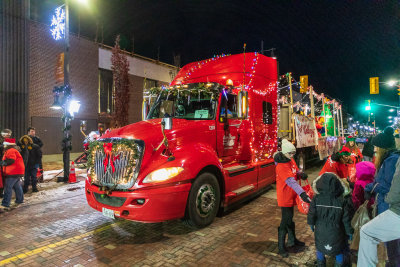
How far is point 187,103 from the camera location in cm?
605

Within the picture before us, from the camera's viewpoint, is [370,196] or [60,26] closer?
[370,196]

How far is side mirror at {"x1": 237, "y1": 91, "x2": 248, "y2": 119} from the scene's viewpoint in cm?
554

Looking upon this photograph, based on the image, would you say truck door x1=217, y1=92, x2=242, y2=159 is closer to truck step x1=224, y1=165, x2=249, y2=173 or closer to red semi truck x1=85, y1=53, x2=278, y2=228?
red semi truck x1=85, y1=53, x2=278, y2=228

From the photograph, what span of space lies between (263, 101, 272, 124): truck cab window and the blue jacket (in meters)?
4.31

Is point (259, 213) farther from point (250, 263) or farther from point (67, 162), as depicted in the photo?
point (67, 162)

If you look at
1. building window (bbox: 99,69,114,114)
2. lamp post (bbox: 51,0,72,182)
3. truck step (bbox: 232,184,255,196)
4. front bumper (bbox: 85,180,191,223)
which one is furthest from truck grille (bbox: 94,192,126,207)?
building window (bbox: 99,69,114,114)

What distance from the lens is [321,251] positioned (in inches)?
119

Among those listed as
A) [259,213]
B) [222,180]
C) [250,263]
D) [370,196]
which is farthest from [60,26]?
[370,196]

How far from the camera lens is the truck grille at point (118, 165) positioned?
4.19 metres

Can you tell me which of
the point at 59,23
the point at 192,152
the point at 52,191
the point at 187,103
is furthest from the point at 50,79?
the point at 192,152

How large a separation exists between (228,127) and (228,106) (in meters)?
0.52

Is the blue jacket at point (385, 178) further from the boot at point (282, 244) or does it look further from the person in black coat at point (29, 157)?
the person in black coat at point (29, 157)

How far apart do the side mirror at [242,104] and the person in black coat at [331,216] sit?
9.23 ft

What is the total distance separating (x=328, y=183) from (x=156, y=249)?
8.95ft
